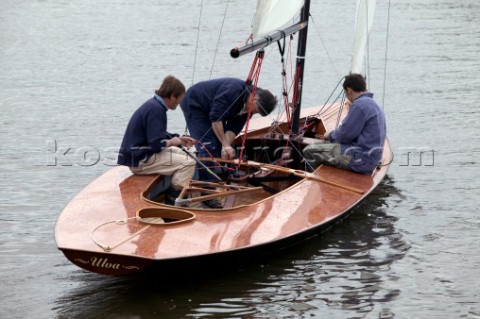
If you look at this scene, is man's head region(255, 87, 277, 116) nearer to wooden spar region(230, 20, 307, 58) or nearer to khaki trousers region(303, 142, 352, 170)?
wooden spar region(230, 20, 307, 58)

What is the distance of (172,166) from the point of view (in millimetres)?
8375

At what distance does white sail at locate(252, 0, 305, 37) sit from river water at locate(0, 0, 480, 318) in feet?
7.36

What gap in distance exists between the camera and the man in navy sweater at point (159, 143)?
26.6 feet

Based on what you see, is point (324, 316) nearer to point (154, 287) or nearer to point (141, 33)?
point (154, 287)

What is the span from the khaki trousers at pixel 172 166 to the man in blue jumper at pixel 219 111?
17.2 inches

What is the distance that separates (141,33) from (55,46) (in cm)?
251

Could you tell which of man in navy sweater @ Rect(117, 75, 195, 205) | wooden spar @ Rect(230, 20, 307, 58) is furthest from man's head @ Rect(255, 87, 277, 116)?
man in navy sweater @ Rect(117, 75, 195, 205)

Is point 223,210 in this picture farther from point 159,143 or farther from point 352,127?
point 352,127

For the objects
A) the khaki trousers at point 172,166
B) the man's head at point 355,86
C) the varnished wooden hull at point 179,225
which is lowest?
the varnished wooden hull at point 179,225

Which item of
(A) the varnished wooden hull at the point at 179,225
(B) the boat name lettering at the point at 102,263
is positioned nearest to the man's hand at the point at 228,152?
(A) the varnished wooden hull at the point at 179,225

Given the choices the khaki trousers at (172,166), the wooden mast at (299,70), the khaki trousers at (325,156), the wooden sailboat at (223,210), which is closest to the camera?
the wooden sailboat at (223,210)

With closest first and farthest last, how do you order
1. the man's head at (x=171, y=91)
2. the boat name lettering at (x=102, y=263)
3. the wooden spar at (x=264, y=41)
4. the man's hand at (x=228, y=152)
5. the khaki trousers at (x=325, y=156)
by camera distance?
the boat name lettering at (x=102, y=263) → the man's head at (x=171, y=91) → the wooden spar at (x=264, y=41) → the man's hand at (x=228, y=152) → the khaki trousers at (x=325, y=156)

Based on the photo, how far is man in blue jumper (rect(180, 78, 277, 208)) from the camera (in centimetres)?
884

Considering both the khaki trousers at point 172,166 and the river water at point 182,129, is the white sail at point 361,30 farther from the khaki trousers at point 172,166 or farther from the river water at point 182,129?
the khaki trousers at point 172,166
